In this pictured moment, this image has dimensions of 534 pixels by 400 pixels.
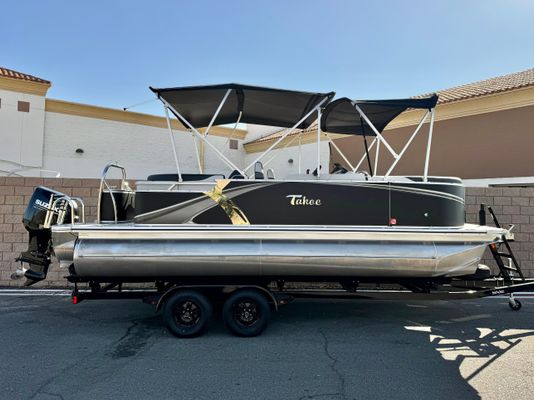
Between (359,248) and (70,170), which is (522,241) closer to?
(359,248)

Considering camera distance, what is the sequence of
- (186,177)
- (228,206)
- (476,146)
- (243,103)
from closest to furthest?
(228,206) → (186,177) → (243,103) → (476,146)

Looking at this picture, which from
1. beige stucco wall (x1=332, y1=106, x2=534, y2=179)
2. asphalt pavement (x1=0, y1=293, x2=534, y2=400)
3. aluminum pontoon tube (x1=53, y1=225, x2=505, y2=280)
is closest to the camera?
asphalt pavement (x1=0, y1=293, x2=534, y2=400)

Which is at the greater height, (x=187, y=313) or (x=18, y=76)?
(x=18, y=76)

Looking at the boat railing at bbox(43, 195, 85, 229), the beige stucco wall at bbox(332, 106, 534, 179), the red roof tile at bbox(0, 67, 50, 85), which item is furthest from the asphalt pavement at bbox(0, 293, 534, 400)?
the red roof tile at bbox(0, 67, 50, 85)

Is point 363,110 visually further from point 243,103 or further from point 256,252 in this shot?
point 256,252

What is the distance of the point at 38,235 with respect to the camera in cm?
509

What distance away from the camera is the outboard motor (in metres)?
5.03

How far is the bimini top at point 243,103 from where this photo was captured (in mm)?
5223

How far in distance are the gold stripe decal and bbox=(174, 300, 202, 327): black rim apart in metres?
1.08

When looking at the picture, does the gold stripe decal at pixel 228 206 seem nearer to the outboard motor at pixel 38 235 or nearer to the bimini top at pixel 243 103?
the bimini top at pixel 243 103

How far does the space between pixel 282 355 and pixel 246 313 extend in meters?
0.75

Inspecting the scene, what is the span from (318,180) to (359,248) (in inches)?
38.2

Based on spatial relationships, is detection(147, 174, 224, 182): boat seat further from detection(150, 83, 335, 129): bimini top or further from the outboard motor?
the outboard motor

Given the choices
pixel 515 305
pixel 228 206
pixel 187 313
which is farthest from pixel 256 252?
pixel 515 305
